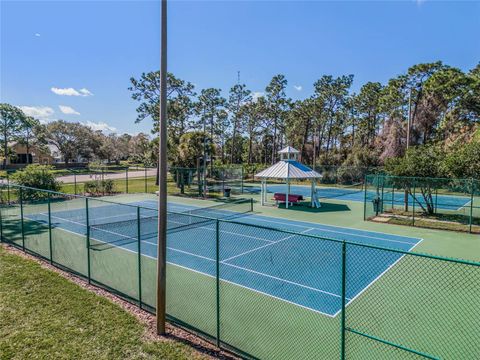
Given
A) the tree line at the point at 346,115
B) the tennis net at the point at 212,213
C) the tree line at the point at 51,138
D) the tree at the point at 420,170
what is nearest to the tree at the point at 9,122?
the tree line at the point at 51,138

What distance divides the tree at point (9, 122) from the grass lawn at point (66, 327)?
57.6 metres

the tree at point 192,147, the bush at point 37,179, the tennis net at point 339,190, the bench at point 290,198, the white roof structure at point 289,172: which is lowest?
the tennis net at point 339,190

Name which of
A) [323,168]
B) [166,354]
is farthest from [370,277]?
[323,168]

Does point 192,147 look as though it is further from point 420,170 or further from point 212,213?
point 420,170

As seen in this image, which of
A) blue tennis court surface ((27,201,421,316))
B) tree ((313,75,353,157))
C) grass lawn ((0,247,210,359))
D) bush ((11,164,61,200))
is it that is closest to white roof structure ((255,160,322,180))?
blue tennis court surface ((27,201,421,316))

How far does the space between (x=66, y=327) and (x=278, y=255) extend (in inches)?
290

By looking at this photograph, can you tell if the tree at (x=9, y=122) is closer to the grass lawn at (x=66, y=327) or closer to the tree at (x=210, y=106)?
the tree at (x=210, y=106)

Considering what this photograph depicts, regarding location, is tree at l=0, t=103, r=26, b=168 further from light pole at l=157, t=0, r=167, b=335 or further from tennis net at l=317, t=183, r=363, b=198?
light pole at l=157, t=0, r=167, b=335

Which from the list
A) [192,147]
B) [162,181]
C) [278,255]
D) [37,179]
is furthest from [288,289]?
[192,147]

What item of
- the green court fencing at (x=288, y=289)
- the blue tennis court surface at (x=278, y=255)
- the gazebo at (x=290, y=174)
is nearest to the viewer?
the green court fencing at (x=288, y=289)

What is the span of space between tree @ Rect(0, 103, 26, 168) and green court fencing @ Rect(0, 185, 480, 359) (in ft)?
173

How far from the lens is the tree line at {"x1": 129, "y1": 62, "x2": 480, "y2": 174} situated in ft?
116

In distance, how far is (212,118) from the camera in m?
50.5

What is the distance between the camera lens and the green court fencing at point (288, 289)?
6.40 meters
